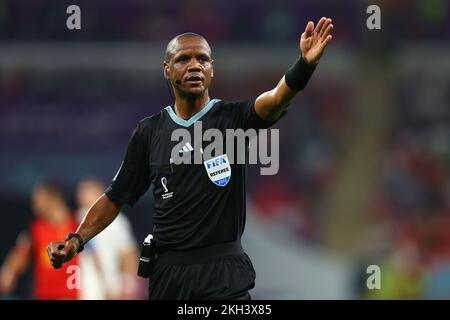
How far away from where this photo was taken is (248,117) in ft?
16.2

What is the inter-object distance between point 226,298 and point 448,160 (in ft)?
36.2

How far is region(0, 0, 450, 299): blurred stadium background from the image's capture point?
1342 centimetres

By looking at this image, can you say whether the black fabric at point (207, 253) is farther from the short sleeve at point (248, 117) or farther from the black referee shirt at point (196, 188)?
the short sleeve at point (248, 117)

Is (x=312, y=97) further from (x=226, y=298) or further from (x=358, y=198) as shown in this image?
(x=226, y=298)

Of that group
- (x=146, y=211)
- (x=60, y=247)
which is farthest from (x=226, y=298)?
(x=146, y=211)

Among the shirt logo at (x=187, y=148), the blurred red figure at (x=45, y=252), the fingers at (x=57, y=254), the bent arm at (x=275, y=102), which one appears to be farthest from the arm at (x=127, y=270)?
the bent arm at (x=275, y=102)

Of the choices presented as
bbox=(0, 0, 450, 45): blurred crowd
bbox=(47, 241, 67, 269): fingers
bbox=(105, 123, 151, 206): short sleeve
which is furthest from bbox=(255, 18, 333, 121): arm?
bbox=(0, 0, 450, 45): blurred crowd

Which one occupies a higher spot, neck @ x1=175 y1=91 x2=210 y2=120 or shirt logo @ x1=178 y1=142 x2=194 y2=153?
neck @ x1=175 y1=91 x2=210 y2=120

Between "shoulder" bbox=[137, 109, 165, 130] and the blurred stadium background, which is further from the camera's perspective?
the blurred stadium background

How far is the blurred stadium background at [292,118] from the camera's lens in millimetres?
13422

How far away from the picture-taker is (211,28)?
16625 millimetres

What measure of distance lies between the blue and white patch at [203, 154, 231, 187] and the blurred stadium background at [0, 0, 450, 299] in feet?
24.8

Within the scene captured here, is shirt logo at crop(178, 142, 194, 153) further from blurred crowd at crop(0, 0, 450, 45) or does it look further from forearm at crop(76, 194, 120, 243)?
blurred crowd at crop(0, 0, 450, 45)

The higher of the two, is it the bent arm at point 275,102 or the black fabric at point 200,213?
the bent arm at point 275,102
